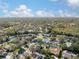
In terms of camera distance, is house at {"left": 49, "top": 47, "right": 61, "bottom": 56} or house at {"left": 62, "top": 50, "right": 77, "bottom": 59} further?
house at {"left": 49, "top": 47, "right": 61, "bottom": 56}

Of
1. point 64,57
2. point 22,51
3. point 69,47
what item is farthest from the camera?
point 69,47

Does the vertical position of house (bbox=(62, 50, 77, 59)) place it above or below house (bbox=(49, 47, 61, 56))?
below

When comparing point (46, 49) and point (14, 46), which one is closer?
point (46, 49)

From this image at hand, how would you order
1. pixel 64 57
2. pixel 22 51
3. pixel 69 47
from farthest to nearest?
pixel 69 47
pixel 22 51
pixel 64 57

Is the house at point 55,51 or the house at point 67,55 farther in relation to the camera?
the house at point 55,51

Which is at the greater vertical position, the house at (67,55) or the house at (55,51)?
the house at (55,51)

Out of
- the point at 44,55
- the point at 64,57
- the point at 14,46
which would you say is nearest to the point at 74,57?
the point at 64,57

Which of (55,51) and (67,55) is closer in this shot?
(67,55)

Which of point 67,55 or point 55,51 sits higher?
point 55,51

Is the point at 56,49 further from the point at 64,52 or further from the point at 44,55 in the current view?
the point at 44,55

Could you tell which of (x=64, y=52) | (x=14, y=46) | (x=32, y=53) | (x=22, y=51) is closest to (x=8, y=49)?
(x=14, y=46)
